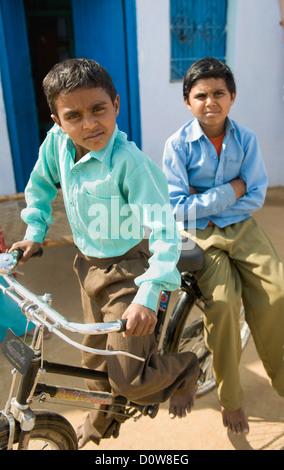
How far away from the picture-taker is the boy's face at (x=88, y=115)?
128 centimetres

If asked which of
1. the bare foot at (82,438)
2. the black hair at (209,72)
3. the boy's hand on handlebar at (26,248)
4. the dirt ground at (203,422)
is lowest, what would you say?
the dirt ground at (203,422)

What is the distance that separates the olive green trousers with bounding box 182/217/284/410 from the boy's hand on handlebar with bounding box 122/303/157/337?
649 millimetres

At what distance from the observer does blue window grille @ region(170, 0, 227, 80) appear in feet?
15.6

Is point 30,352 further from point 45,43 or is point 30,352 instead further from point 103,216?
point 45,43

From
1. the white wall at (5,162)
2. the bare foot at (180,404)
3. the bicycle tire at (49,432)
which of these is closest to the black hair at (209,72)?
the bare foot at (180,404)

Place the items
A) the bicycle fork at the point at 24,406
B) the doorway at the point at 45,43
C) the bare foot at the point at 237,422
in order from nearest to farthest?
the bicycle fork at the point at 24,406 < the bare foot at the point at 237,422 < the doorway at the point at 45,43

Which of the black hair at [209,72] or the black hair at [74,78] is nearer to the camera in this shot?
the black hair at [74,78]

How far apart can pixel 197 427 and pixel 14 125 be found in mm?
3730

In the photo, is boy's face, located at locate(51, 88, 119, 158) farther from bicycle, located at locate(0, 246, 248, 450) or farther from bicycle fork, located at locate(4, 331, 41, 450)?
bicycle fork, located at locate(4, 331, 41, 450)

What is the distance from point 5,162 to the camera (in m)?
4.54

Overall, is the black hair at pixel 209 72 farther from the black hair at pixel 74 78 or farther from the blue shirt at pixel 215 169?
the black hair at pixel 74 78

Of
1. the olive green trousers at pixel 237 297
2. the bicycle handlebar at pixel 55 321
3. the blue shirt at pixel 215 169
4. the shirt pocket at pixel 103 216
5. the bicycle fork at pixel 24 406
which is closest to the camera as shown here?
the bicycle handlebar at pixel 55 321

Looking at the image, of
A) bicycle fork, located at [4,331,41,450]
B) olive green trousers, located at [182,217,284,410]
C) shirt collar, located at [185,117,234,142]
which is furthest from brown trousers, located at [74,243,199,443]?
shirt collar, located at [185,117,234,142]
